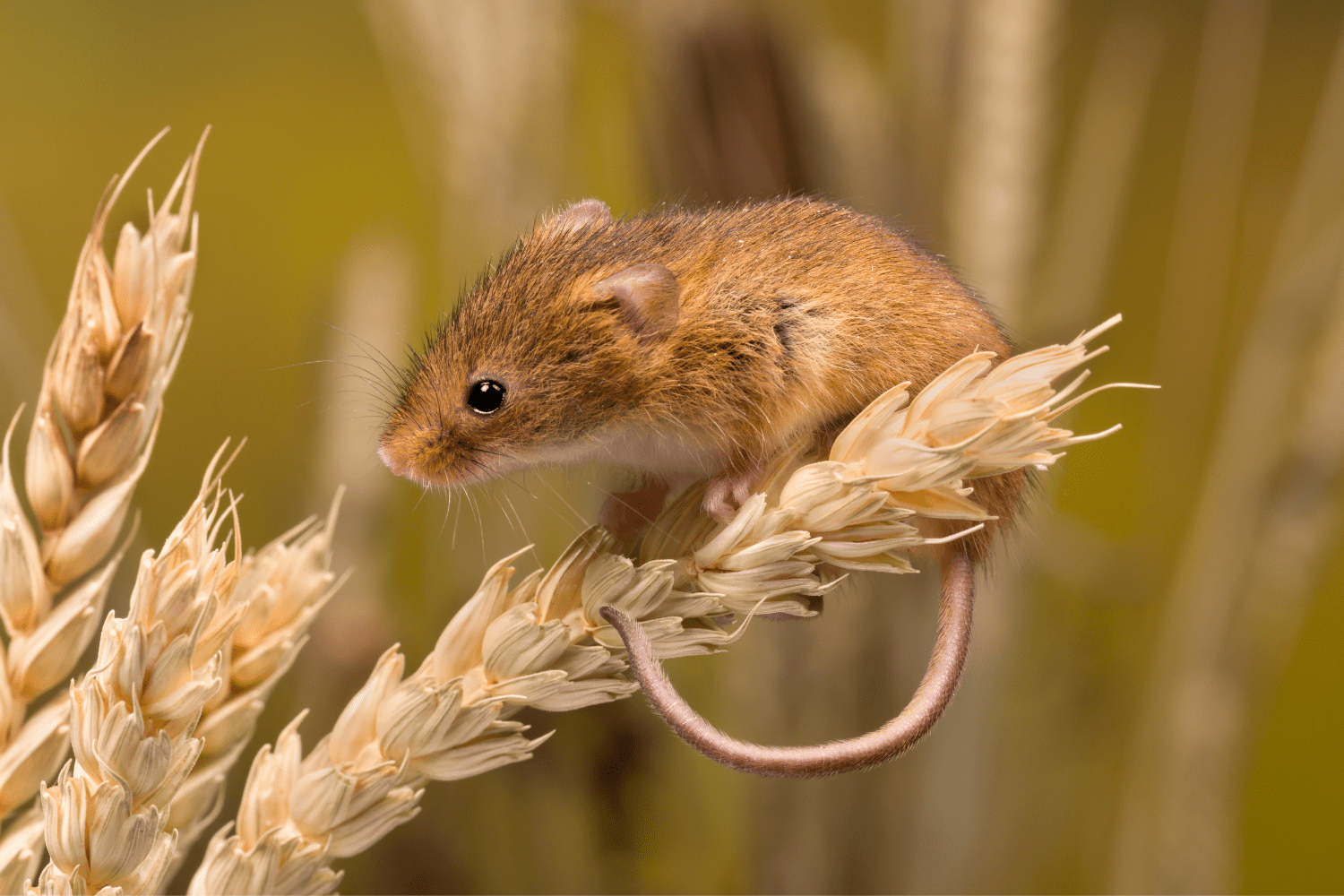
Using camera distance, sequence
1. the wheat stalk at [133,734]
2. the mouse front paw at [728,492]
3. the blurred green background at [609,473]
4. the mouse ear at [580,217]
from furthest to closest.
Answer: the blurred green background at [609,473] → the mouse ear at [580,217] → the mouse front paw at [728,492] → the wheat stalk at [133,734]

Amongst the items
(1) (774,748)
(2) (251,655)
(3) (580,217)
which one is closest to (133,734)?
(2) (251,655)

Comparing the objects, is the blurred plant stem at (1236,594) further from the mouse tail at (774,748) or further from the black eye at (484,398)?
the black eye at (484,398)

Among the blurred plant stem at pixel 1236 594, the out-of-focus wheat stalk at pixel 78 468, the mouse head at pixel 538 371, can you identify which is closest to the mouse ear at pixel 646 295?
the mouse head at pixel 538 371

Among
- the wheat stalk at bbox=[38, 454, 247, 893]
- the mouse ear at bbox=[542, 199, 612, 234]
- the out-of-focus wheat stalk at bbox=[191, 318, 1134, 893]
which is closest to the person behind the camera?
the wheat stalk at bbox=[38, 454, 247, 893]

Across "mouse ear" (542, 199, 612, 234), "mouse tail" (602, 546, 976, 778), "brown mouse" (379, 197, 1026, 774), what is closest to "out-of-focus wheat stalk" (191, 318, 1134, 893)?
"mouse tail" (602, 546, 976, 778)

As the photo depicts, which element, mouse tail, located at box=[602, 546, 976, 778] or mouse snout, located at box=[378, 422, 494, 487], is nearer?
mouse tail, located at box=[602, 546, 976, 778]

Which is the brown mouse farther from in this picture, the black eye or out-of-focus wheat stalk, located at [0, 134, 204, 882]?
out-of-focus wheat stalk, located at [0, 134, 204, 882]

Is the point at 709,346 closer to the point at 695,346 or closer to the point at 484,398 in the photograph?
the point at 695,346
